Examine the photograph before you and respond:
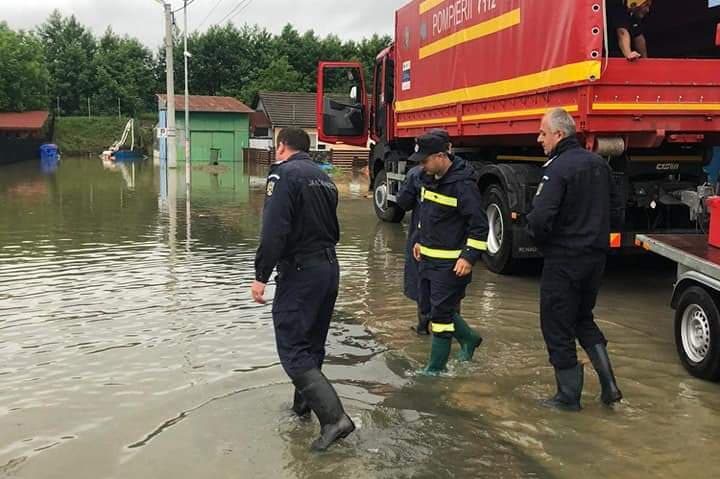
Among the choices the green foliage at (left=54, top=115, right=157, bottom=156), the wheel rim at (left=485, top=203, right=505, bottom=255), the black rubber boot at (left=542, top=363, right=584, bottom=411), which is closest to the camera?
the black rubber boot at (left=542, top=363, right=584, bottom=411)

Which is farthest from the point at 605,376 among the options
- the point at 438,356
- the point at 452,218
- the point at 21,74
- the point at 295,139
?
the point at 21,74

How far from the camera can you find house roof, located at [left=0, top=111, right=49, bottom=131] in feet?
166

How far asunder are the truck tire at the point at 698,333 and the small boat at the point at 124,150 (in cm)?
4906

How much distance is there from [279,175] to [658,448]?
2602mm

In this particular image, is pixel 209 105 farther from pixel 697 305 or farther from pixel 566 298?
pixel 566 298

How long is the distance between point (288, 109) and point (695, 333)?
49.5m

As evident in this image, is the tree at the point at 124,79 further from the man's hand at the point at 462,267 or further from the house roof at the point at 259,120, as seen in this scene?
the man's hand at the point at 462,267

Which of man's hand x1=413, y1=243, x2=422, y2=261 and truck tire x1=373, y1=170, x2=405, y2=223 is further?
truck tire x1=373, y1=170, x2=405, y2=223

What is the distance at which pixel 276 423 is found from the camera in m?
4.36

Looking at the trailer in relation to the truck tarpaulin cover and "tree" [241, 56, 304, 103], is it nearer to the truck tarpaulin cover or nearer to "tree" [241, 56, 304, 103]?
the truck tarpaulin cover

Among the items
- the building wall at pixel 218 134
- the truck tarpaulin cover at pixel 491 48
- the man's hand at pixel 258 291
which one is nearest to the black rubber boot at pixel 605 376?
the man's hand at pixel 258 291

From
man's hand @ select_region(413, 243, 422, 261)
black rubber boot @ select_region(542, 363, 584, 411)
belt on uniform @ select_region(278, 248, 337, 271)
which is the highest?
belt on uniform @ select_region(278, 248, 337, 271)

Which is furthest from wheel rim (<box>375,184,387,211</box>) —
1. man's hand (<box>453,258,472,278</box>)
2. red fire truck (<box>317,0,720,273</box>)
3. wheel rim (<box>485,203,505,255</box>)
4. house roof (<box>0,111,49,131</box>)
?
house roof (<box>0,111,49,131</box>)

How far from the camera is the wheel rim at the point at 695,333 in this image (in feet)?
16.5
